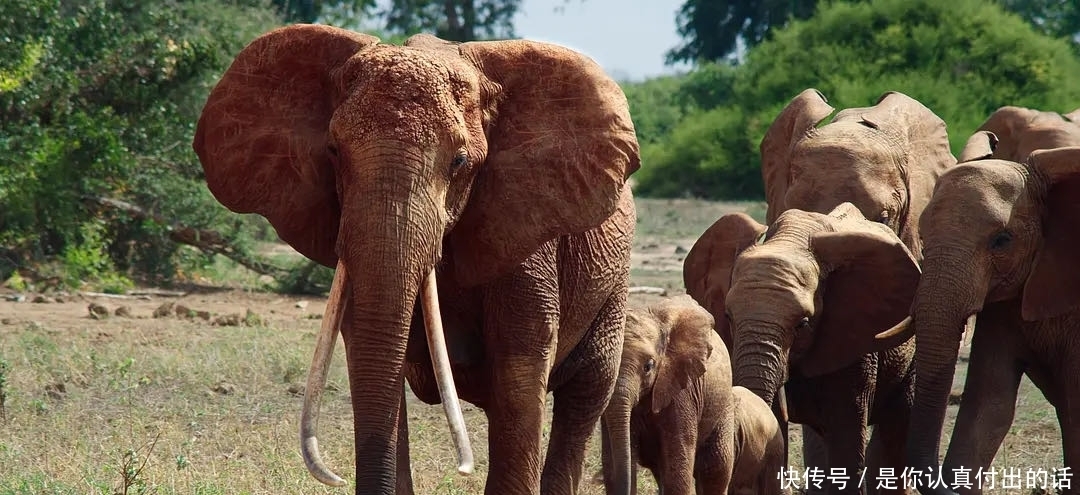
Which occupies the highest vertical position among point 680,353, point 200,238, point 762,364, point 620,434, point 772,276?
point 772,276

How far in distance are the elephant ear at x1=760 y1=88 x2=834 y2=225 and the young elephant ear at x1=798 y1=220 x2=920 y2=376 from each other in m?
1.27

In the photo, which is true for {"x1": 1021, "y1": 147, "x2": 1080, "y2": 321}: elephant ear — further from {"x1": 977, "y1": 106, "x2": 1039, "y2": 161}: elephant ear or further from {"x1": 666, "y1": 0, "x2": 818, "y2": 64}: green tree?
{"x1": 666, "y1": 0, "x2": 818, "y2": 64}: green tree

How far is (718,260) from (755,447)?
61.3 inches

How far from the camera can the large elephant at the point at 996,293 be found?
6648 millimetres

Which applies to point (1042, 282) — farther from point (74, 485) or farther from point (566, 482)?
point (74, 485)

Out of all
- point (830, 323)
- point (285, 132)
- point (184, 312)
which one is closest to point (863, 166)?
point (830, 323)

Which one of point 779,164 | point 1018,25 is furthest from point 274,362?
point 1018,25

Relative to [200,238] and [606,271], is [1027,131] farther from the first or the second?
[200,238]

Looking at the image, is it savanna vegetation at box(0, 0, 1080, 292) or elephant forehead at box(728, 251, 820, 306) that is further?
savanna vegetation at box(0, 0, 1080, 292)

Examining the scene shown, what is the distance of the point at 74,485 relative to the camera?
616 cm

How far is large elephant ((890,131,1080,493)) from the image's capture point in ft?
21.8

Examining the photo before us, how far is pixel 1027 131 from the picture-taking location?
341 inches

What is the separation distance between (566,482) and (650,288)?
8506 mm

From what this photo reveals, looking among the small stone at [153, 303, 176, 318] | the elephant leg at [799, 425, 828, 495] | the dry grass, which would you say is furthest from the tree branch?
the elephant leg at [799, 425, 828, 495]
